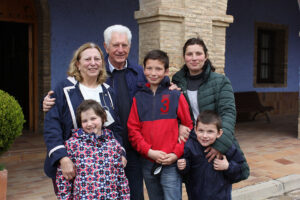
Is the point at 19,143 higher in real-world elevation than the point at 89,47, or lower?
lower

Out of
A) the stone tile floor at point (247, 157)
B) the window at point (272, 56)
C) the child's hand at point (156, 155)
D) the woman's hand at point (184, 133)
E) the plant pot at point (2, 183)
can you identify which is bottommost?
the stone tile floor at point (247, 157)

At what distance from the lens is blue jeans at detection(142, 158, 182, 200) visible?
8.95 feet

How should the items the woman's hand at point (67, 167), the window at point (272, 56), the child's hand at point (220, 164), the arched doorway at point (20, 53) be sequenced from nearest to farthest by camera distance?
the woman's hand at point (67, 167) → the child's hand at point (220, 164) → the arched doorway at point (20, 53) → the window at point (272, 56)

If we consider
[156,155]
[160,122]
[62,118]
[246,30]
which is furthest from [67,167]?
[246,30]

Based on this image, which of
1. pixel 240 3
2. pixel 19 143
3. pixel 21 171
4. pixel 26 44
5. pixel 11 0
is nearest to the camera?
pixel 21 171

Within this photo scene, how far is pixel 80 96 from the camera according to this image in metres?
2.57

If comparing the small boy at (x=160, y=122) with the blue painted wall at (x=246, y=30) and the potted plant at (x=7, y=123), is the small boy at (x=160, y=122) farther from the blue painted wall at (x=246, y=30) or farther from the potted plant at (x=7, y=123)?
the blue painted wall at (x=246, y=30)

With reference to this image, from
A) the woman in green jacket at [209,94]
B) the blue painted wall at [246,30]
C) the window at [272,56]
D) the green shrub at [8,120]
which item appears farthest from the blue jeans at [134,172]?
the window at [272,56]

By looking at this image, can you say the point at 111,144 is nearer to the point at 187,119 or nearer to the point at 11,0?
the point at 187,119

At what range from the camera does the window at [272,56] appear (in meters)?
12.0

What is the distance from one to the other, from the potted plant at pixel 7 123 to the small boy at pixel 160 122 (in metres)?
1.74

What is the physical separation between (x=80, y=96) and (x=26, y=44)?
6.00m

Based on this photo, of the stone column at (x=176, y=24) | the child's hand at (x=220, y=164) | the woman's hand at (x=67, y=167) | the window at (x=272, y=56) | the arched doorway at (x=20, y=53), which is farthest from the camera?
the window at (x=272, y=56)

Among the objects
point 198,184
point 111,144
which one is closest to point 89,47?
point 111,144
